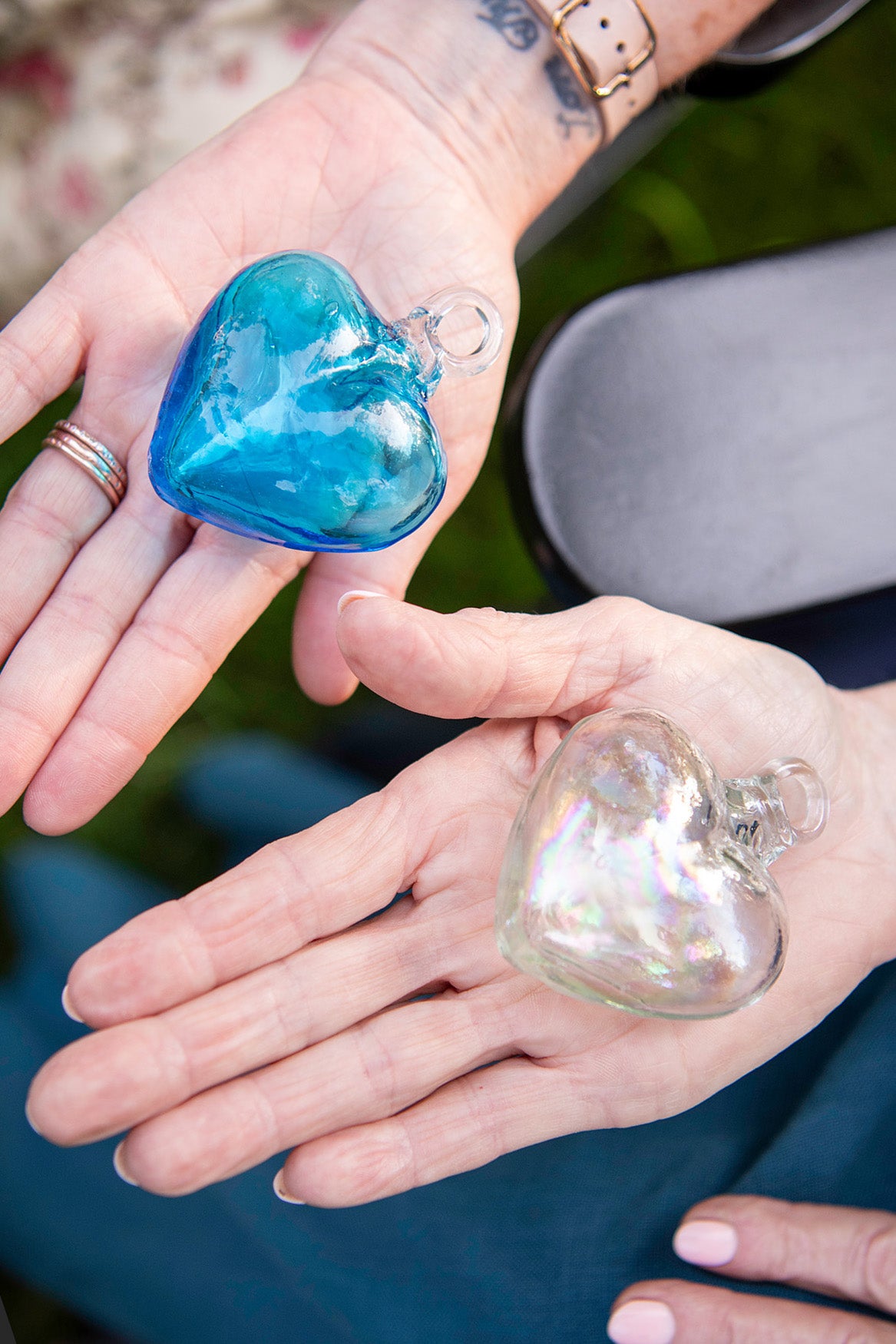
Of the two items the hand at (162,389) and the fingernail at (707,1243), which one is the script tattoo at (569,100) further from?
the fingernail at (707,1243)

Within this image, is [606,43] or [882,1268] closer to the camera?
[882,1268]

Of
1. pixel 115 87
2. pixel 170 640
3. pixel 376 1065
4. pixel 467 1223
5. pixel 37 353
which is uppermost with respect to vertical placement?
pixel 115 87

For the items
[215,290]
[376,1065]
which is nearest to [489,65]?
A: [215,290]

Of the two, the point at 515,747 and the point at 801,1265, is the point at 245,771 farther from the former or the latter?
the point at 801,1265

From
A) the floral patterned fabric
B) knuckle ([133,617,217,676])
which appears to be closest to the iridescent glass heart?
knuckle ([133,617,217,676])

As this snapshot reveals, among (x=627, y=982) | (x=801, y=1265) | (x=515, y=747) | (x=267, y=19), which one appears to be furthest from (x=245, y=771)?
(x=267, y=19)

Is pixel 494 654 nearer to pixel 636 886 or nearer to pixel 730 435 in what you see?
pixel 636 886
